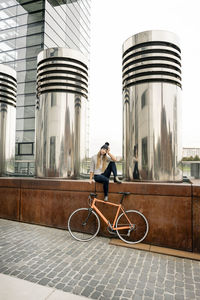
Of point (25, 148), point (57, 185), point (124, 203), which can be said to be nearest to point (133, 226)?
point (124, 203)

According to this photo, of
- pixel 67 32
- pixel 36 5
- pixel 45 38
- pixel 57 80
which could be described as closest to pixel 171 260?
pixel 57 80

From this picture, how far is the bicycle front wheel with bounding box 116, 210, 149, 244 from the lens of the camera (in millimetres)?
4977

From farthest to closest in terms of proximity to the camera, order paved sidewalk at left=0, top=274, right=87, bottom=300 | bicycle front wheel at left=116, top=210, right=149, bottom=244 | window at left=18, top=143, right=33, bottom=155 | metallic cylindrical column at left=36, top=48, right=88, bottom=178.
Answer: window at left=18, top=143, right=33, bottom=155
metallic cylindrical column at left=36, top=48, right=88, bottom=178
bicycle front wheel at left=116, top=210, right=149, bottom=244
paved sidewalk at left=0, top=274, right=87, bottom=300

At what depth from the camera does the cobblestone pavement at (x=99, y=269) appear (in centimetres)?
312

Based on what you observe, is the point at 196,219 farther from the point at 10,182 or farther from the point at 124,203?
the point at 10,182

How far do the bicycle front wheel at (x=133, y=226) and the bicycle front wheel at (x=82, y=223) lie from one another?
685 millimetres

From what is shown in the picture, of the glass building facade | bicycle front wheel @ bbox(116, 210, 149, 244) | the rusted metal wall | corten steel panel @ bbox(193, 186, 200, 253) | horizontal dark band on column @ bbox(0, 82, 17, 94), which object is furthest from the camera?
the glass building facade

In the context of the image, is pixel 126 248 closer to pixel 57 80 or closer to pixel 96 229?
pixel 96 229

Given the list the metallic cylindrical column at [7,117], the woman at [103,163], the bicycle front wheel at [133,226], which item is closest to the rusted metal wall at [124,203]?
the bicycle front wheel at [133,226]

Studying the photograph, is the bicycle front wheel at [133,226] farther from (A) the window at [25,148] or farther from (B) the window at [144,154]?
(A) the window at [25,148]

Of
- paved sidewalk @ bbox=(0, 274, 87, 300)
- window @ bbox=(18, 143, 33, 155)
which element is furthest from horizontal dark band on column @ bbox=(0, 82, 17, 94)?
window @ bbox=(18, 143, 33, 155)

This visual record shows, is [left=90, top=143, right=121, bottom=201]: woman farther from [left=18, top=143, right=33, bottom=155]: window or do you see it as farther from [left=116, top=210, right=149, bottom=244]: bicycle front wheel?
[left=18, top=143, right=33, bottom=155]: window

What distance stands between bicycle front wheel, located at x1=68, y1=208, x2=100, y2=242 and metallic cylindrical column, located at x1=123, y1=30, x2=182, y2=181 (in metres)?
1.48

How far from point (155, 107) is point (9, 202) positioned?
5.48 m
